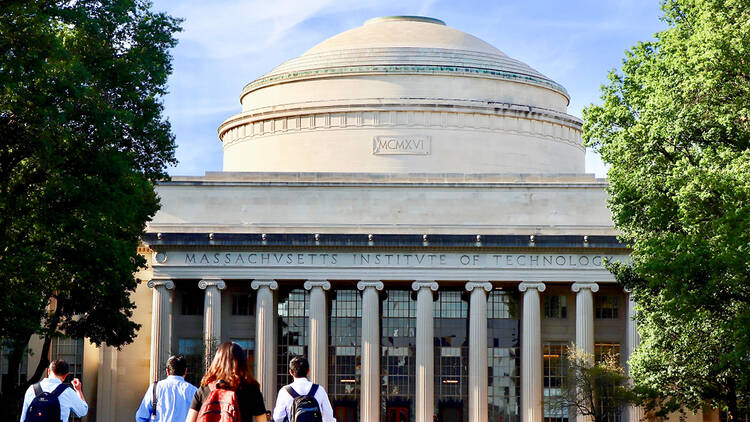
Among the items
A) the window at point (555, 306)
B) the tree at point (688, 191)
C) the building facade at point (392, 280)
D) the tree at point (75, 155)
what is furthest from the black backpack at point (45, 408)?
the window at point (555, 306)

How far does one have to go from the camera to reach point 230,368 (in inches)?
575

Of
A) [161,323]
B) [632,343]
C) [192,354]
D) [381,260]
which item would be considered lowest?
[192,354]

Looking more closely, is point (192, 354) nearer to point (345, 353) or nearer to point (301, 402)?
point (345, 353)

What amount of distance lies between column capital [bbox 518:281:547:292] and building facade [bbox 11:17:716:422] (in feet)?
0.24

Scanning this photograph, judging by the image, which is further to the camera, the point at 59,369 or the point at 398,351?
the point at 398,351

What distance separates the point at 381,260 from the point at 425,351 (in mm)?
5302

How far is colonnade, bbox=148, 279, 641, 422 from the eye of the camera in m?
62.1

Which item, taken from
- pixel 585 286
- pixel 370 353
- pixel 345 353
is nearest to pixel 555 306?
pixel 585 286

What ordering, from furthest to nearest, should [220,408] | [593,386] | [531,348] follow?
1. [531,348]
2. [593,386]
3. [220,408]

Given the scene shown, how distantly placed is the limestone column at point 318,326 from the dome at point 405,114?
1078cm

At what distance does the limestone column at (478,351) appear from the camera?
62.0 metres

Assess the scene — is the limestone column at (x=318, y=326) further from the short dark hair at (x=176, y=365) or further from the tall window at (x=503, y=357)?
the short dark hair at (x=176, y=365)

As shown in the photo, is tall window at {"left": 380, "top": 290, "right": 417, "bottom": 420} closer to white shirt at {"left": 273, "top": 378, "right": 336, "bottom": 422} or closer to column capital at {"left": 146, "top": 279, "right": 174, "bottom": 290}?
column capital at {"left": 146, "top": 279, "right": 174, "bottom": 290}

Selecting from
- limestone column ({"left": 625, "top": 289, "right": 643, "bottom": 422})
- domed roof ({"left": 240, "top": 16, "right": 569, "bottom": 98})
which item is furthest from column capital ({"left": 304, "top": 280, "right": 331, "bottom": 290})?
domed roof ({"left": 240, "top": 16, "right": 569, "bottom": 98})
